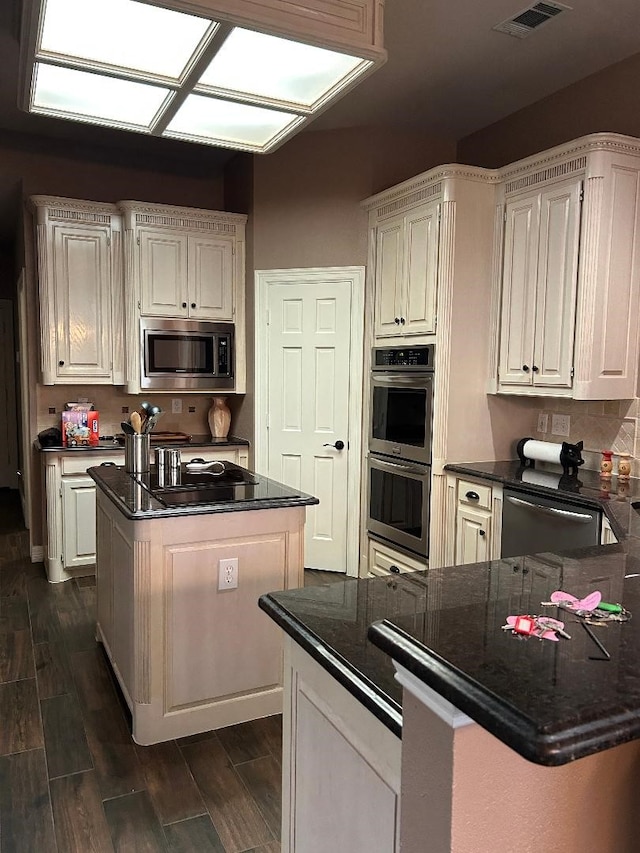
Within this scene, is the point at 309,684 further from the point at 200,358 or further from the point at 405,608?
the point at 200,358

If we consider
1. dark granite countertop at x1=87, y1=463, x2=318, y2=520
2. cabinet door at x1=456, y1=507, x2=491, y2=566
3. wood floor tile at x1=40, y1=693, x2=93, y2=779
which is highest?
dark granite countertop at x1=87, y1=463, x2=318, y2=520

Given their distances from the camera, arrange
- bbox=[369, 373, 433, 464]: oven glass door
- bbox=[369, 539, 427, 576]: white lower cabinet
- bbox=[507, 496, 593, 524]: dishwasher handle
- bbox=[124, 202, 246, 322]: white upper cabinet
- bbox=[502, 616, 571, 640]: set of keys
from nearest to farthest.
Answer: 1. bbox=[502, 616, 571, 640]: set of keys
2. bbox=[507, 496, 593, 524]: dishwasher handle
3. bbox=[369, 373, 433, 464]: oven glass door
4. bbox=[369, 539, 427, 576]: white lower cabinet
5. bbox=[124, 202, 246, 322]: white upper cabinet

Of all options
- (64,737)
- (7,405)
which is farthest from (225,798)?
(7,405)

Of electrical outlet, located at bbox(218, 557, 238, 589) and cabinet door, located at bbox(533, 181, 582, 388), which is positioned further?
cabinet door, located at bbox(533, 181, 582, 388)

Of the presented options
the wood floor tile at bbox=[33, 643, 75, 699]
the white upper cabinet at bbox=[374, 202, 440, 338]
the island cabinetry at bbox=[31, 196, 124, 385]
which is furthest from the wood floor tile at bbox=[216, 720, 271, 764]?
the island cabinetry at bbox=[31, 196, 124, 385]

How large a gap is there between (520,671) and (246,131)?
2.69 meters

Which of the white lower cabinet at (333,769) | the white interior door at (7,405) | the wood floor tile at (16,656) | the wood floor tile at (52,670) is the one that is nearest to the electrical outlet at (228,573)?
the wood floor tile at (52,670)

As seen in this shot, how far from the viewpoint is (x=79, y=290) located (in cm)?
459

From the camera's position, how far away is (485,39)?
3.26 m

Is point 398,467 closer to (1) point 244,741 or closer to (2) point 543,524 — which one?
(2) point 543,524

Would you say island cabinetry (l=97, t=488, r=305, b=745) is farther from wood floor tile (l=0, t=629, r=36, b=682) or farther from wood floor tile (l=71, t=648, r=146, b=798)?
wood floor tile (l=0, t=629, r=36, b=682)

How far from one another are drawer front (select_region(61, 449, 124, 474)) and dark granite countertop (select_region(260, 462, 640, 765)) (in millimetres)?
3364

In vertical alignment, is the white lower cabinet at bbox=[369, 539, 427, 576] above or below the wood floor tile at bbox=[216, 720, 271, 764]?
above

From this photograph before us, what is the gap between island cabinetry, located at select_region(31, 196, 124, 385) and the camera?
449cm
